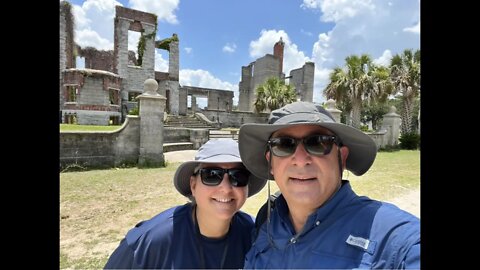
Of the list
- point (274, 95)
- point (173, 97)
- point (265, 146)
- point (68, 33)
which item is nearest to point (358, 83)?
point (274, 95)

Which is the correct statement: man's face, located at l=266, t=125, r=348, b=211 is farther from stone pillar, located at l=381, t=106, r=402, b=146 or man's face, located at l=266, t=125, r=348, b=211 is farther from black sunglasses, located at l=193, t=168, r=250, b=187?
stone pillar, located at l=381, t=106, r=402, b=146

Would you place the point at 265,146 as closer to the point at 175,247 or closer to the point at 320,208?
the point at 320,208

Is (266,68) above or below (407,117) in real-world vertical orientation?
above

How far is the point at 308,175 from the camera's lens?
5.26ft

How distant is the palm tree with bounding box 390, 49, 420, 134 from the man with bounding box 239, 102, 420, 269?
2182cm

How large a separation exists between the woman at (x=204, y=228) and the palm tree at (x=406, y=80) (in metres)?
21.9

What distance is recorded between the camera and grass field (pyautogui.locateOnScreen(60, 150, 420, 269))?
392 cm

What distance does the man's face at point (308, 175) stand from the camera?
5.21ft

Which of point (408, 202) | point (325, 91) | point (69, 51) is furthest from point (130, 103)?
point (408, 202)

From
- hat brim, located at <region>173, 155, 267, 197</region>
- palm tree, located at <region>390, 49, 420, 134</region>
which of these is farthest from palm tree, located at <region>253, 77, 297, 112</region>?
hat brim, located at <region>173, 155, 267, 197</region>

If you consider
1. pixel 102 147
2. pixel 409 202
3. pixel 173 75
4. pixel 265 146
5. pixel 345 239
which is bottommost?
pixel 409 202

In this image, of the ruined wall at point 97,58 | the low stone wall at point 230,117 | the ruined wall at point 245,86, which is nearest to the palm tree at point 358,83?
the low stone wall at point 230,117

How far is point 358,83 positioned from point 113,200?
18.1m
